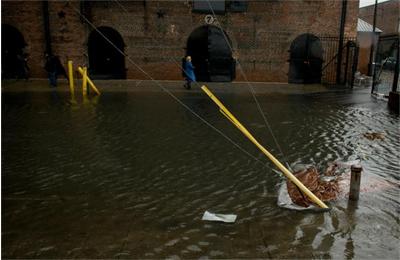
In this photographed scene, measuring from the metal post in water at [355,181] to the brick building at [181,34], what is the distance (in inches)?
619

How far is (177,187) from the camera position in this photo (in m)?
5.58

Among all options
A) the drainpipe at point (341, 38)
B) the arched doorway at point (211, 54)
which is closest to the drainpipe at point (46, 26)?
the arched doorway at point (211, 54)

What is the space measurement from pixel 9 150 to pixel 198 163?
12.5 feet

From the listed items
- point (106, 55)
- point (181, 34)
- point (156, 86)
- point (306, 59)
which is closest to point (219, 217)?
point (156, 86)

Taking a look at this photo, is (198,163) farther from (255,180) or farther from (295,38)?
(295,38)

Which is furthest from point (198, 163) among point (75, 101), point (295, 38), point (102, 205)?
point (295, 38)

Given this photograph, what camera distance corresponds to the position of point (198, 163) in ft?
22.1

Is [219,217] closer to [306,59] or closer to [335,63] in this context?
[306,59]

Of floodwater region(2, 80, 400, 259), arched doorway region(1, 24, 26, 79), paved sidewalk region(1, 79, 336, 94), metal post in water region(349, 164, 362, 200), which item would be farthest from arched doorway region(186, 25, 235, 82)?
metal post in water region(349, 164, 362, 200)

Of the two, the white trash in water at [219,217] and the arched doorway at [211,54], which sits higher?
the arched doorway at [211,54]

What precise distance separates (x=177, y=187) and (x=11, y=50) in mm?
18068

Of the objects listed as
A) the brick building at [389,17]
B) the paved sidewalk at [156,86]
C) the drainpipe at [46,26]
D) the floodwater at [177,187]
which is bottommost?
the floodwater at [177,187]

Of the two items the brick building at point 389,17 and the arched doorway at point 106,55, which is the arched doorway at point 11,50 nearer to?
the arched doorway at point 106,55

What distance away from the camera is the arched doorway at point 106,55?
1991 cm
